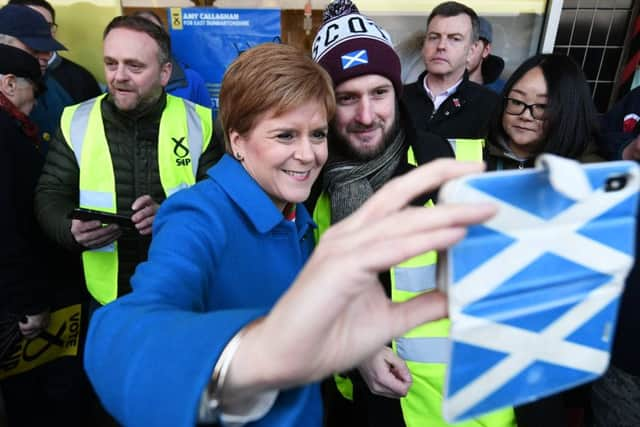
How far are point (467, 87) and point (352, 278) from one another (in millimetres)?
2837

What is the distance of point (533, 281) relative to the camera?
1.86 ft

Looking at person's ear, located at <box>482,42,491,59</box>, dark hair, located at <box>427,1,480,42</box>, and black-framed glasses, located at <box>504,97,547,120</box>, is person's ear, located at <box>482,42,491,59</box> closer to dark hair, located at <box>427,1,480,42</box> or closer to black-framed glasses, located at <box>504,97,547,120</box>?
dark hair, located at <box>427,1,480,42</box>

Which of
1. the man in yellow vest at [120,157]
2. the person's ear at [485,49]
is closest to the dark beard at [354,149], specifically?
the man in yellow vest at [120,157]

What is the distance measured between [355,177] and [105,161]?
1174mm

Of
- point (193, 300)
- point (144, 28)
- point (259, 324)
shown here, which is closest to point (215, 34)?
point (144, 28)

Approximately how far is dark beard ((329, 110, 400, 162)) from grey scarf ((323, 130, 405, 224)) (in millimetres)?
16

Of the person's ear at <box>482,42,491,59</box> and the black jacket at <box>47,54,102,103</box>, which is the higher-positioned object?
the person's ear at <box>482,42,491,59</box>

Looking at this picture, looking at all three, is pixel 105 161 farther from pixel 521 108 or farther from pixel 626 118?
pixel 626 118

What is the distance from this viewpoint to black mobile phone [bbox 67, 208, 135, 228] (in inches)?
66.1

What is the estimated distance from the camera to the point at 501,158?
1875mm

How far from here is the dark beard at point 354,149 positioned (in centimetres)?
160

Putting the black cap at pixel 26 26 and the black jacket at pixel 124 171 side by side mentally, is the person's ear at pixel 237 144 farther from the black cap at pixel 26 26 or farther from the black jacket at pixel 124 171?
the black cap at pixel 26 26

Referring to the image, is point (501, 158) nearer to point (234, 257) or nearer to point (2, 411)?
point (234, 257)

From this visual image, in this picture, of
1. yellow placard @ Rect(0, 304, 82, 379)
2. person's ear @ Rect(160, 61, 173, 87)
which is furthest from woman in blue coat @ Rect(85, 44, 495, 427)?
yellow placard @ Rect(0, 304, 82, 379)
